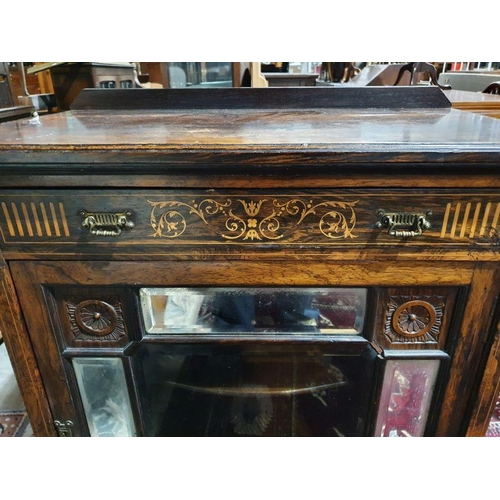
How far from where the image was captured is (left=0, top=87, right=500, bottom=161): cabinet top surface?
1.58ft

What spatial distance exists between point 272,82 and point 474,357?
1.47 m

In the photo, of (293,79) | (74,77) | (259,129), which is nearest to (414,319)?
(259,129)

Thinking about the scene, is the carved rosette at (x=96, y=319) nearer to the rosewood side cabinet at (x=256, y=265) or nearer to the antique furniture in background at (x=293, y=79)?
the rosewood side cabinet at (x=256, y=265)

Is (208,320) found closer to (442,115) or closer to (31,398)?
(31,398)

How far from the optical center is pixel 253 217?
53cm

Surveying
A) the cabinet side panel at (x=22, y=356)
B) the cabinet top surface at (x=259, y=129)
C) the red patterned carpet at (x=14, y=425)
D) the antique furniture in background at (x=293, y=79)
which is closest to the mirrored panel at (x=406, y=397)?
the cabinet top surface at (x=259, y=129)

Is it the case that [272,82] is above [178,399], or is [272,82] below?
above

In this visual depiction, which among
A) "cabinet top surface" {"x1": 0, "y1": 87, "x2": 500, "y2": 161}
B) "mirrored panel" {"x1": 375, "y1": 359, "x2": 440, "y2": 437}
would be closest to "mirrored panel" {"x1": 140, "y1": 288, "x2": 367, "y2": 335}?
"mirrored panel" {"x1": 375, "y1": 359, "x2": 440, "y2": 437}

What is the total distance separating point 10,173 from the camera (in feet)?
1.68

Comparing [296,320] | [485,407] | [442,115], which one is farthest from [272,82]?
[485,407]

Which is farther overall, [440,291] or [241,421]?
[241,421]

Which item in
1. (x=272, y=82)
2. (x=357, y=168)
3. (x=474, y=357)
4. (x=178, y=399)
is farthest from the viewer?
(x=272, y=82)

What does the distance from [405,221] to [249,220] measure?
0.68ft

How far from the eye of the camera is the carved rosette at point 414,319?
0.59 metres
